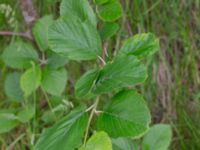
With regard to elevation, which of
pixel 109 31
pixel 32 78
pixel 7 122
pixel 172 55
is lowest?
pixel 172 55

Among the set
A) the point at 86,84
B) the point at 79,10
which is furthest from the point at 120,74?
the point at 79,10

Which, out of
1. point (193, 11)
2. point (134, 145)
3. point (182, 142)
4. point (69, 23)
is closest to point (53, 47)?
point (69, 23)

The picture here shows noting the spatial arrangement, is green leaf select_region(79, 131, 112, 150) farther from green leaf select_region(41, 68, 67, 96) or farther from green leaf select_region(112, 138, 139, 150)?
green leaf select_region(41, 68, 67, 96)

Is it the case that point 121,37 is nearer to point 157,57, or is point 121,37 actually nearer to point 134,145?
point 157,57

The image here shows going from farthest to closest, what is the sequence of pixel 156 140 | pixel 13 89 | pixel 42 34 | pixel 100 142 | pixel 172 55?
1. pixel 172 55
2. pixel 13 89
3. pixel 42 34
4. pixel 156 140
5. pixel 100 142

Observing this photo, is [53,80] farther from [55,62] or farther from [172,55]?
[172,55]

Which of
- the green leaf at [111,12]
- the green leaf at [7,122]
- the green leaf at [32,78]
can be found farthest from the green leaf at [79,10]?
the green leaf at [7,122]
